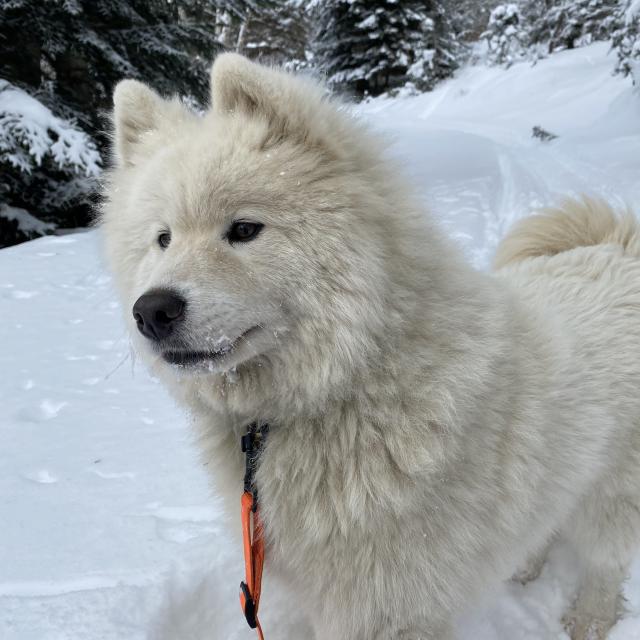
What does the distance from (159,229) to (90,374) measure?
9.12ft

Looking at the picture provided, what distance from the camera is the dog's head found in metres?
1.57

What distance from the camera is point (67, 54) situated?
8.19m

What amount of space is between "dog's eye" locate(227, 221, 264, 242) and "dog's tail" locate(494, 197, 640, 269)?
1738 mm

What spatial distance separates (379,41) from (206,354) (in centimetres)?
2538

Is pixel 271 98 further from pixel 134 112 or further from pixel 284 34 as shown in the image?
pixel 284 34


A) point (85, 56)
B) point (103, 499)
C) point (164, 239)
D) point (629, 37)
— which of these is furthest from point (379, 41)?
point (164, 239)

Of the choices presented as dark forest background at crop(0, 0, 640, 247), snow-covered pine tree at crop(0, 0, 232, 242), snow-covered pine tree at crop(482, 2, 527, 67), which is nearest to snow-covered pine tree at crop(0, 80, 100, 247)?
dark forest background at crop(0, 0, 640, 247)

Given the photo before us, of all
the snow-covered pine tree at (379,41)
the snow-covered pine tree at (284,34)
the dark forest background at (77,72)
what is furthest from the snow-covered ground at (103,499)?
the snow-covered pine tree at (379,41)

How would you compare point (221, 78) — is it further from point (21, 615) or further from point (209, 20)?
point (209, 20)

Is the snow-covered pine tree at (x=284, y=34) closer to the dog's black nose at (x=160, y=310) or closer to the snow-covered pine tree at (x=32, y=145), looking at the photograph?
the snow-covered pine tree at (x=32, y=145)

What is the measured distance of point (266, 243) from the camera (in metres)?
1.67

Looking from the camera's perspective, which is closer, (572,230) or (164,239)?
(164,239)

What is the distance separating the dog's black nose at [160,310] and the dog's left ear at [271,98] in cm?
65

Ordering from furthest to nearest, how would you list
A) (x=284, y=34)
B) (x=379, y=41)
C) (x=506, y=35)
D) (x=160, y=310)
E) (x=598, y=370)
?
1. (x=506, y=35)
2. (x=284, y=34)
3. (x=379, y=41)
4. (x=598, y=370)
5. (x=160, y=310)
